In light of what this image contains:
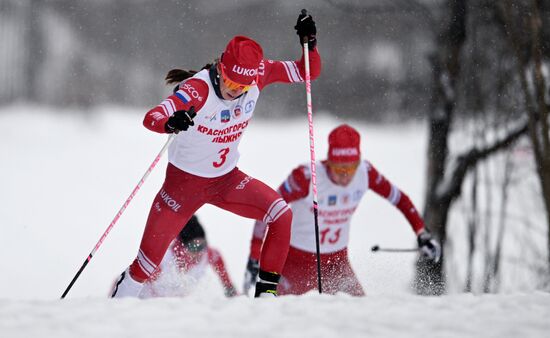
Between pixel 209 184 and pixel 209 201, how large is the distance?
0.44 feet

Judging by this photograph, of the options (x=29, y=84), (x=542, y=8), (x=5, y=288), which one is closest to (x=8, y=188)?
(x=29, y=84)

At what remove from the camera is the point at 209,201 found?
15.7 feet

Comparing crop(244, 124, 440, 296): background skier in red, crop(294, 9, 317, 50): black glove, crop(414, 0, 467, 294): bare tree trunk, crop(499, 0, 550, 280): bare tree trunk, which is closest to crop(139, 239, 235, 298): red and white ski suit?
crop(244, 124, 440, 296): background skier in red

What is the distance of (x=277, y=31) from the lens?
1838 centimetres

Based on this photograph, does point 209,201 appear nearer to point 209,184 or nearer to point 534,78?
point 209,184

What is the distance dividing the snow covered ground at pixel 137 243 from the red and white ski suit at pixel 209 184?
3.08ft

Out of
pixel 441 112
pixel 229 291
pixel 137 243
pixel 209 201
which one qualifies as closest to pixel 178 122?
pixel 209 201

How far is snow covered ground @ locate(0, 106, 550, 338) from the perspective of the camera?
3047mm

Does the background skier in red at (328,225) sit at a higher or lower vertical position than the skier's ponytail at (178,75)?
lower

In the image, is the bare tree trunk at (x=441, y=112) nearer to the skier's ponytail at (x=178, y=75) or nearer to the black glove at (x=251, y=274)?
the black glove at (x=251, y=274)

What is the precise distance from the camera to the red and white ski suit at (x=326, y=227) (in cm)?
574

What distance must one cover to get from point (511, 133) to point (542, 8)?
4.69 ft

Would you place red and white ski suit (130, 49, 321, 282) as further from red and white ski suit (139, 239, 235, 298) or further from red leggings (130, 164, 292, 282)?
red and white ski suit (139, 239, 235, 298)

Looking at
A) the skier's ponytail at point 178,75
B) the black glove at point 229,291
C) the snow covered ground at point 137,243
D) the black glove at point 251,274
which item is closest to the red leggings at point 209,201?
the skier's ponytail at point 178,75
